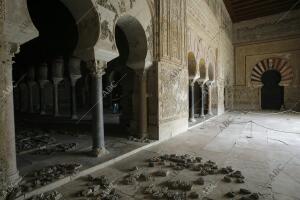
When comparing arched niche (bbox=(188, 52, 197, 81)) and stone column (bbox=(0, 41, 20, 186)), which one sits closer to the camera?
stone column (bbox=(0, 41, 20, 186))

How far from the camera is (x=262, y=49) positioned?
13844 mm

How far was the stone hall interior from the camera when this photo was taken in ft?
8.44

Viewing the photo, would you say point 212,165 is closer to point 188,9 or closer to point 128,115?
point 128,115

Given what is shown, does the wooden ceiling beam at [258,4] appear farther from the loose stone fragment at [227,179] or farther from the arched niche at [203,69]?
the loose stone fragment at [227,179]

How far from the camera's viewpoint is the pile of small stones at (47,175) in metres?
2.68

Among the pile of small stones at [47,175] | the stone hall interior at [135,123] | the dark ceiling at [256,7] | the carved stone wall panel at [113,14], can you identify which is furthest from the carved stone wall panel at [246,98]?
the pile of small stones at [47,175]

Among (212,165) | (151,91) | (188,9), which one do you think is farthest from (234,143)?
(188,9)

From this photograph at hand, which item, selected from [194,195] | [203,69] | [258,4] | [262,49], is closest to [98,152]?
[194,195]

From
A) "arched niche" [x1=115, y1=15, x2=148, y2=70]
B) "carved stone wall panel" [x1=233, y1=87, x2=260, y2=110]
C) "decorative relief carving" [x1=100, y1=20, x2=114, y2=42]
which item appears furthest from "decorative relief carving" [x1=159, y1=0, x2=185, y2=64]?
"carved stone wall panel" [x1=233, y1=87, x2=260, y2=110]

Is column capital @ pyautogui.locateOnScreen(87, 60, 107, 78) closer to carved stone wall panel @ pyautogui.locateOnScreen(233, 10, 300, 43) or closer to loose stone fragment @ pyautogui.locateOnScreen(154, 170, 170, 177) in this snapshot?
loose stone fragment @ pyautogui.locateOnScreen(154, 170, 170, 177)

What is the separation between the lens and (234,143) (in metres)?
5.11

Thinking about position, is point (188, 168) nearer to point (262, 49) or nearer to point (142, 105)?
point (142, 105)

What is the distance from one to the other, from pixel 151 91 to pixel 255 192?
3364mm

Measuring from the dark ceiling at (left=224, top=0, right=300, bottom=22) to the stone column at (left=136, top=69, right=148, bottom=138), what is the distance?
31.1 feet
